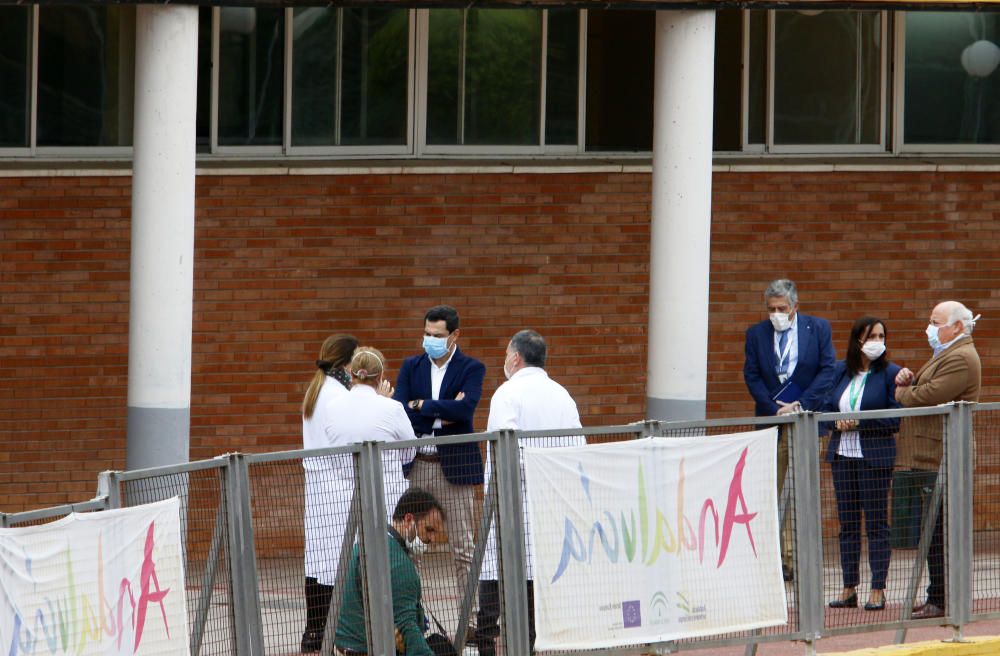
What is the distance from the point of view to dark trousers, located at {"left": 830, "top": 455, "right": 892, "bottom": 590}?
7551 millimetres

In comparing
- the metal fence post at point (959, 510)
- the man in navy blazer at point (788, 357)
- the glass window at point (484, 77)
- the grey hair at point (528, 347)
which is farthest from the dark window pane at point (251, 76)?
the metal fence post at point (959, 510)

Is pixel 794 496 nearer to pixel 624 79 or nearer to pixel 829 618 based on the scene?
pixel 829 618

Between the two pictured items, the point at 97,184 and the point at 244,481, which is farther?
the point at 97,184

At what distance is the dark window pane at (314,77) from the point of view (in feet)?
36.8

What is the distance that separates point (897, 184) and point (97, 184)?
19.0 feet

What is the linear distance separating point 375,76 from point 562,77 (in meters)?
1.38

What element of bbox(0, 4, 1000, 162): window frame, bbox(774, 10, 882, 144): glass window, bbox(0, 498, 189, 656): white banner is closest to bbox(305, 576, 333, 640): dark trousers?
bbox(0, 498, 189, 656): white banner

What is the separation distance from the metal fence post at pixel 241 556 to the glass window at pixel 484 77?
536 cm

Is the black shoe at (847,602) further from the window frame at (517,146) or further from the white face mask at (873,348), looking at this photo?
the window frame at (517,146)

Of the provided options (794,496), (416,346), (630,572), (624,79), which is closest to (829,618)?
(794,496)

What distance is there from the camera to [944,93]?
11.9 metres

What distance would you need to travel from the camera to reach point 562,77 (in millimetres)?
11555

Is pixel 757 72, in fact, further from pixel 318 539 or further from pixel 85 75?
pixel 318 539

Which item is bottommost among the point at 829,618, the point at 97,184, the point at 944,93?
the point at 829,618
